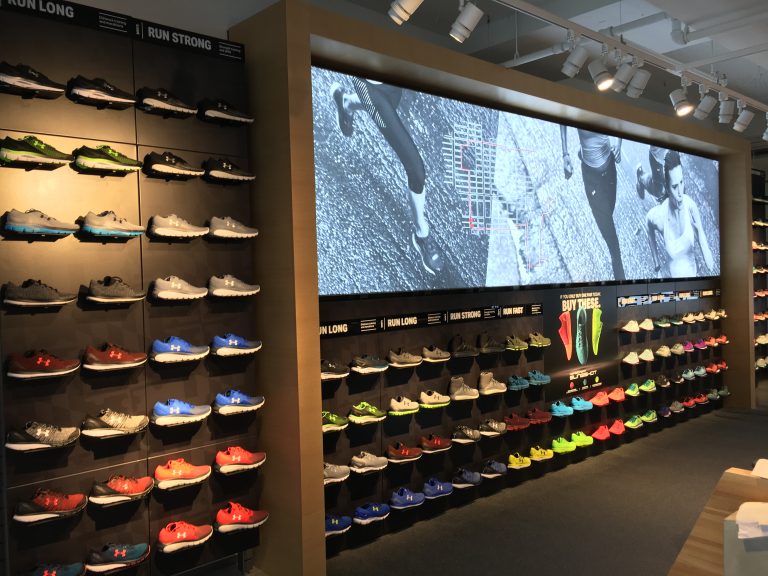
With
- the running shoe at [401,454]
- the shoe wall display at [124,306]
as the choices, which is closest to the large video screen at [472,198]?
the shoe wall display at [124,306]

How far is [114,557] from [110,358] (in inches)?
38.6

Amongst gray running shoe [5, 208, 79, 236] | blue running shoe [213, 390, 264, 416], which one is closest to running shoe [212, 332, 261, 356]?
blue running shoe [213, 390, 264, 416]

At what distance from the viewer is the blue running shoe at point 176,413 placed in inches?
128

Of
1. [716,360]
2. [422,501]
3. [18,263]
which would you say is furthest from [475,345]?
[716,360]

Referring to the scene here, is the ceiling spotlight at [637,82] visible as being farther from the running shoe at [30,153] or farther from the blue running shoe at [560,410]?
the running shoe at [30,153]

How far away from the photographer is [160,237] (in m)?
3.40

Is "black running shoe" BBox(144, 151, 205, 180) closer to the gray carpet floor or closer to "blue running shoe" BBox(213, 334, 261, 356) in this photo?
"blue running shoe" BBox(213, 334, 261, 356)

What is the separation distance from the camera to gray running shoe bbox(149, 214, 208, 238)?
329 centimetres

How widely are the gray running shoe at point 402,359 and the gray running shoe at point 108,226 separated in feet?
6.30

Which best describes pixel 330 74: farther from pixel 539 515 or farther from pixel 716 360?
pixel 716 360

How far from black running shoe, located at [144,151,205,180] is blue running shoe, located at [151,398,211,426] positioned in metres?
1.24

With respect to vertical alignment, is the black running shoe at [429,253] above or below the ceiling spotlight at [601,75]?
below

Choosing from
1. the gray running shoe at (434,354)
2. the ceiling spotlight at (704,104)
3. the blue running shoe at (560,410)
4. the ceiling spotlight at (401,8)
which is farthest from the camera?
the ceiling spotlight at (704,104)

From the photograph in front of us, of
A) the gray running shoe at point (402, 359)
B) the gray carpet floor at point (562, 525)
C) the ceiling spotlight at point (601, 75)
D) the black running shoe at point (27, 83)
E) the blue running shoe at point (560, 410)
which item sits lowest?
the gray carpet floor at point (562, 525)
